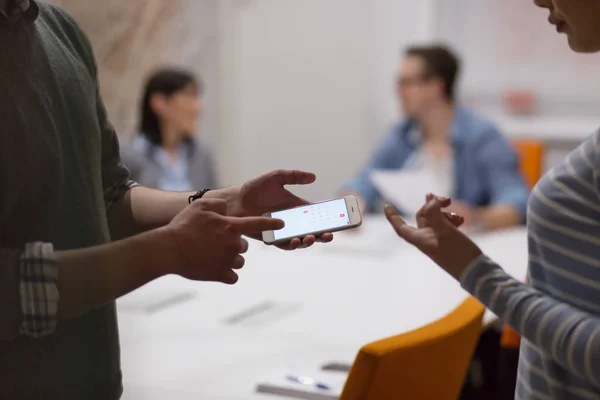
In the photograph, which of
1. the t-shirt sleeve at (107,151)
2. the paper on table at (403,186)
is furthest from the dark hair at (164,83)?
the t-shirt sleeve at (107,151)

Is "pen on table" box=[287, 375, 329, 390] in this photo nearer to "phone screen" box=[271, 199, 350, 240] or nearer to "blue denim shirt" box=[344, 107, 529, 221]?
"phone screen" box=[271, 199, 350, 240]

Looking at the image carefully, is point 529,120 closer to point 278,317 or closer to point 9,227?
point 278,317

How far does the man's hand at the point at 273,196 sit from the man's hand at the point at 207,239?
0.54 ft

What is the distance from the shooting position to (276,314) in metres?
1.66

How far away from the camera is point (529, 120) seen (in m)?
3.46

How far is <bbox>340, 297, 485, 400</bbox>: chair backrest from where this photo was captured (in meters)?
0.95

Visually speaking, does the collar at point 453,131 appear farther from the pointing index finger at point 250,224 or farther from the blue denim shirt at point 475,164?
the pointing index finger at point 250,224

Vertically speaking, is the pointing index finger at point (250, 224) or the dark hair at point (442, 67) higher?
the pointing index finger at point (250, 224)

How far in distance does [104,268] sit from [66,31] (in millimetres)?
324

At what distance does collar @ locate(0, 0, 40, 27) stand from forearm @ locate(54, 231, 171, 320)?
25 centimetres

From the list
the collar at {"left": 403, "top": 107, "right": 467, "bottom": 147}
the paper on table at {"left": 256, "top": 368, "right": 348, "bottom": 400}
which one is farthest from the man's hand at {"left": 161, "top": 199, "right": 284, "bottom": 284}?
the collar at {"left": 403, "top": 107, "right": 467, "bottom": 147}

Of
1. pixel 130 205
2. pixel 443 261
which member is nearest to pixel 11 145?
pixel 130 205

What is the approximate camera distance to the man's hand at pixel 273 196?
972mm

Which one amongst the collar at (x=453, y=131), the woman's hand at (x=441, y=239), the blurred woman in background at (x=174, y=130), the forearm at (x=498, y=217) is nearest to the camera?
the woman's hand at (x=441, y=239)
